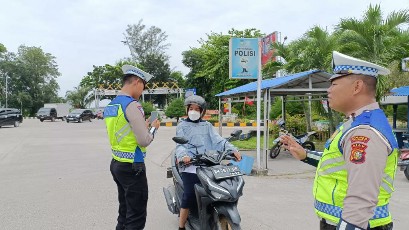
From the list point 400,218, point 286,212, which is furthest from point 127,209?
point 400,218

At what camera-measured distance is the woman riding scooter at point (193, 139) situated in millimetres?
4301

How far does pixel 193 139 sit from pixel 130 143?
3.12 ft

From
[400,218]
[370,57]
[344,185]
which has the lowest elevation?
[400,218]

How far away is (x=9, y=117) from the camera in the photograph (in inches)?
1163

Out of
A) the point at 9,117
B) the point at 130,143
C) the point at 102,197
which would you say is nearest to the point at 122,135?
the point at 130,143

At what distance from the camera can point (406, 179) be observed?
8188mm

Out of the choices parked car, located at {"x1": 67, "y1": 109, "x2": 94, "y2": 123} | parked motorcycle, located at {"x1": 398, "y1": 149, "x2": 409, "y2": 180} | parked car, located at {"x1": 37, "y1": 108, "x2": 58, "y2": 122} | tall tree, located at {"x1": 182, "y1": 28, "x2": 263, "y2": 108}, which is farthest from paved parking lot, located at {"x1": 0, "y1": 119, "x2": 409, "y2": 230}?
parked car, located at {"x1": 37, "y1": 108, "x2": 58, "y2": 122}

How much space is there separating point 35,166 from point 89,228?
6.08 m

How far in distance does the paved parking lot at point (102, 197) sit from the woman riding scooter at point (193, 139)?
843mm

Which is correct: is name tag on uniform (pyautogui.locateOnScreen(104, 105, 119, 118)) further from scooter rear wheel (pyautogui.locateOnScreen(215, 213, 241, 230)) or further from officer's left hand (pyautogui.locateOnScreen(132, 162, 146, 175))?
scooter rear wheel (pyautogui.locateOnScreen(215, 213, 241, 230))

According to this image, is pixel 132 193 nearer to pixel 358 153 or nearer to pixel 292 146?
pixel 292 146

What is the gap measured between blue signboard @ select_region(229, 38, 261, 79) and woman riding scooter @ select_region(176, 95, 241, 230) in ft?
14.6

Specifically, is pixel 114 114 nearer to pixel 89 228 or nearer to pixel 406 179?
pixel 89 228

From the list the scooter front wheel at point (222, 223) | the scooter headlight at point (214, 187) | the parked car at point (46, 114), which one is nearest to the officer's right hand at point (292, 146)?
the scooter headlight at point (214, 187)
